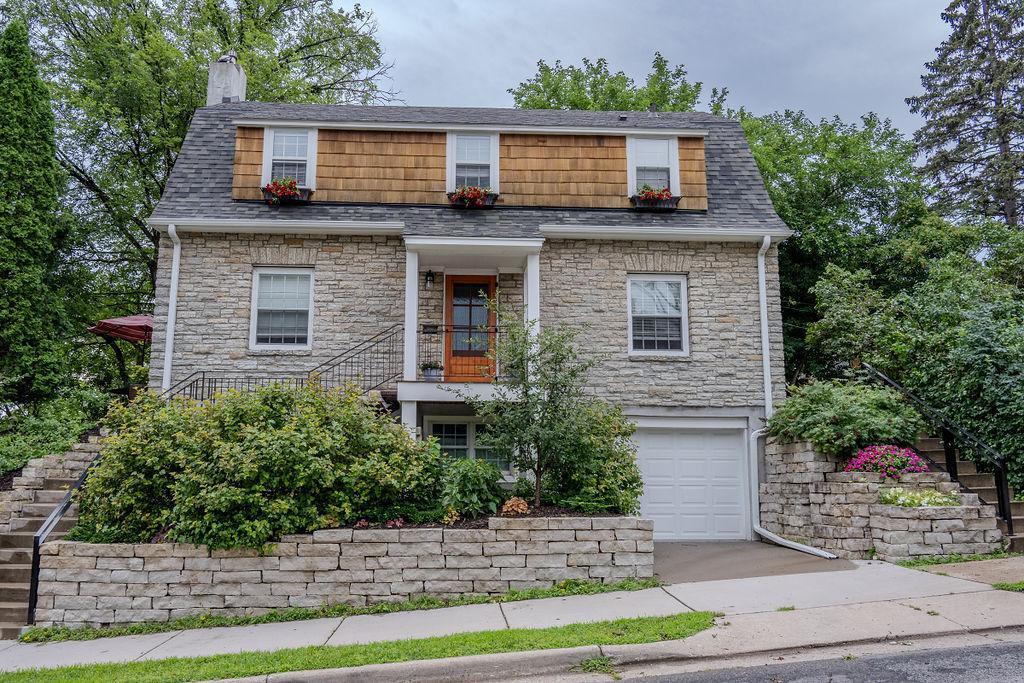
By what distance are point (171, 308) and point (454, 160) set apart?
18.0 ft

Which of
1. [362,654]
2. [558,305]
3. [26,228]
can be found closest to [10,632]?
[362,654]

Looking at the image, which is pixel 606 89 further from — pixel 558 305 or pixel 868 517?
Result: pixel 868 517

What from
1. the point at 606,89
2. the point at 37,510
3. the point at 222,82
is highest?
the point at 606,89

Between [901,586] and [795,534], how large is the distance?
3100 millimetres

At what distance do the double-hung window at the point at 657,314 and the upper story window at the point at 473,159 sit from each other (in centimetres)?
329

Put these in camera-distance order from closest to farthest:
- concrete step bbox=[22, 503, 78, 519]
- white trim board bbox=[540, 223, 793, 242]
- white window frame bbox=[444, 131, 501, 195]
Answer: concrete step bbox=[22, 503, 78, 519]
white trim board bbox=[540, 223, 793, 242]
white window frame bbox=[444, 131, 501, 195]

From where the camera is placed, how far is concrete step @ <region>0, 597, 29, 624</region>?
7582mm

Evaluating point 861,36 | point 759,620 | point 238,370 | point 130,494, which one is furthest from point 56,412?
point 861,36

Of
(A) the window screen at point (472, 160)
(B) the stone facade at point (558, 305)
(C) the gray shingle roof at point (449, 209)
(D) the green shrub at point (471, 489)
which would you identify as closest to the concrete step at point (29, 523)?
(B) the stone facade at point (558, 305)

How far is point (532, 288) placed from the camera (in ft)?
37.2

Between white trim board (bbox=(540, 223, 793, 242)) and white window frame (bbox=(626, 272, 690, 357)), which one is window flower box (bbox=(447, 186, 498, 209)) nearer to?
white trim board (bbox=(540, 223, 793, 242))

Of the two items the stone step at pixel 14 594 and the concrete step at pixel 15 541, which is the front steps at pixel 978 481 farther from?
the concrete step at pixel 15 541

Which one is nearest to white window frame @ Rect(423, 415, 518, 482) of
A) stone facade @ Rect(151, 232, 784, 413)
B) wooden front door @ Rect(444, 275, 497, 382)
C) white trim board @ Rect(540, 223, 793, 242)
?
wooden front door @ Rect(444, 275, 497, 382)

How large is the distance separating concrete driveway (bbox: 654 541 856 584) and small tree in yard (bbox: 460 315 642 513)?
1045mm
